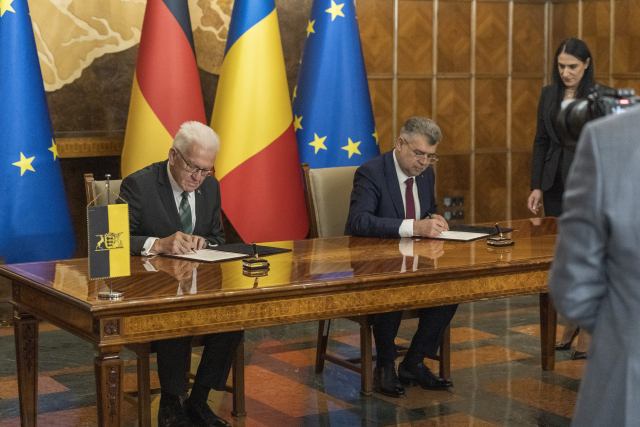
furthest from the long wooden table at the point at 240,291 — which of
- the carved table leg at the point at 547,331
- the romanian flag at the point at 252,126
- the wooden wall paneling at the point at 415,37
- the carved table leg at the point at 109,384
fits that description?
the wooden wall paneling at the point at 415,37

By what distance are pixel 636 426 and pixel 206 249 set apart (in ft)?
6.97

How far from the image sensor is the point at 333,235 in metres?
3.88

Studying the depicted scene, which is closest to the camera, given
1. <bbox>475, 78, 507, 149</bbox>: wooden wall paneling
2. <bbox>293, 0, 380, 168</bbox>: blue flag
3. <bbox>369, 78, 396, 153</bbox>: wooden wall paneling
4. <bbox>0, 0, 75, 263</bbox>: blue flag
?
<bbox>0, 0, 75, 263</bbox>: blue flag

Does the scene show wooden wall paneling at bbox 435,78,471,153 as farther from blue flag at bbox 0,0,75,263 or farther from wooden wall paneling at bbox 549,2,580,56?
blue flag at bbox 0,0,75,263

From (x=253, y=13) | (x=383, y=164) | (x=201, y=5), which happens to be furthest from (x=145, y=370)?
(x=201, y=5)

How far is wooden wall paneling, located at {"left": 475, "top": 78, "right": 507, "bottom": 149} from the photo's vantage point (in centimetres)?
654

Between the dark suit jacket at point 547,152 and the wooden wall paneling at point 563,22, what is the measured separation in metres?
2.46

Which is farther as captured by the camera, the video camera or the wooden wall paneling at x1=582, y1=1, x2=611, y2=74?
the wooden wall paneling at x1=582, y1=1, x2=611, y2=74

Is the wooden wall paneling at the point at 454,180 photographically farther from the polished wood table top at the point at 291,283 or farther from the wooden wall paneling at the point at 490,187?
the polished wood table top at the point at 291,283

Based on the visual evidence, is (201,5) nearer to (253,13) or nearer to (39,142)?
(253,13)

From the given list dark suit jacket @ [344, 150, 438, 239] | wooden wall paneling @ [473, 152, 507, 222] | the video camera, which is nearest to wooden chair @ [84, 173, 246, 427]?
dark suit jacket @ [344, 150, 438, 239]

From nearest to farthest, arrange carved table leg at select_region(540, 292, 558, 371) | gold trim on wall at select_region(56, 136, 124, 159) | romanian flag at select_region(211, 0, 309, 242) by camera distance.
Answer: carved table leg at select_region(540, 292, 558, 371), romanian flag at select_region(211, 0, 309, 242), gold trim on wall at select_region(56, 136, 124, 159)

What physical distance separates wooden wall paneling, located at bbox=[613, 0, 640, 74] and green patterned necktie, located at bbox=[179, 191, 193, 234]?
4.09 metres

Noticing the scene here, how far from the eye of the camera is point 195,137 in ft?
10.4
